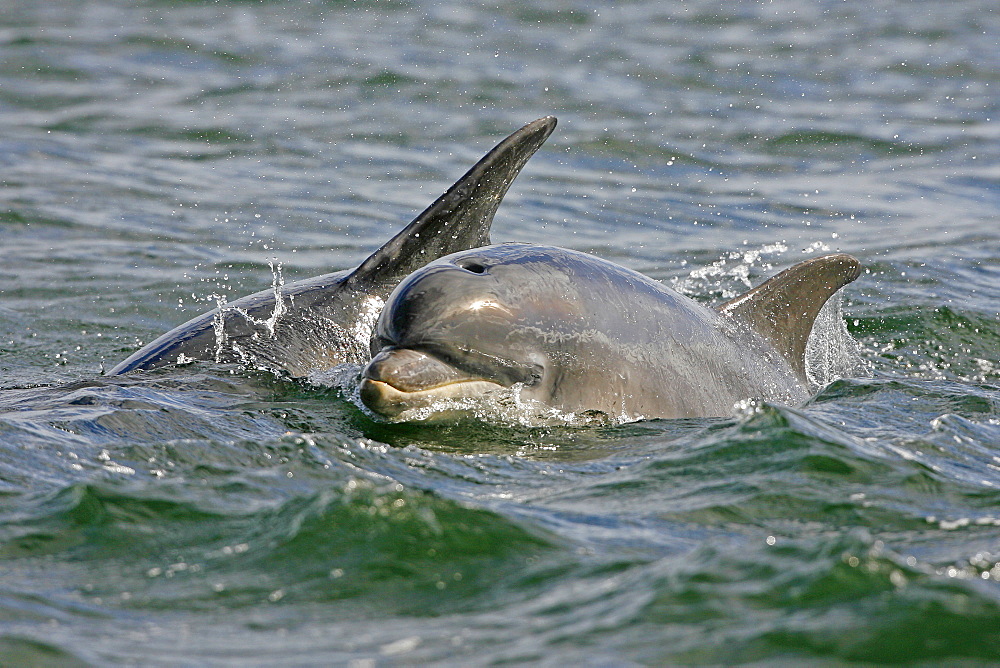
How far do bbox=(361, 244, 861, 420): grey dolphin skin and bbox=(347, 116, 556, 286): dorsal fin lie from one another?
1.26m

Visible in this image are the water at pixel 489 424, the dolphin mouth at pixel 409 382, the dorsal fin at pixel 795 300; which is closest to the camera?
the water at pixel 489 424

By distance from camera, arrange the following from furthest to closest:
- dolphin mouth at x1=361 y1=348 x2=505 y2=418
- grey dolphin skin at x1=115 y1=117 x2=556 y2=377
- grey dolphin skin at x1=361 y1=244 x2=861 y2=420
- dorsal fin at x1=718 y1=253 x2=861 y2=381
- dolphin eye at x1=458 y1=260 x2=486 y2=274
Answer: grey dolphin skin at x1=115 y1=117 x2=556 y2=377
dorsal fin at x1=718 y1=253 x2=861 y2=381
dolphin eye at x1=458 y1=260 x2=486 y2=274
grey dolphin skin at x1=361 y1=244 x2=861 y2=420
dolphin mouth at x1=361 y1=348 x2=505 y2=418

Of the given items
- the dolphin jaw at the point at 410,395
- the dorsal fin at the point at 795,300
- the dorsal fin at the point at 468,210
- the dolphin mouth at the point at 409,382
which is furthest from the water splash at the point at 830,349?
A: the dolphin mouth at the point at 409,382

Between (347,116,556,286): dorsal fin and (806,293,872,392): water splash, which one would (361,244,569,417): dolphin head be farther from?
(806,293,872,392): water splash

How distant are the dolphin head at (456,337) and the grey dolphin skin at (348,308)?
5.17 ft

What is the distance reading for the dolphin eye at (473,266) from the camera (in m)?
6.29

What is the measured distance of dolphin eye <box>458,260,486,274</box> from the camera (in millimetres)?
6293

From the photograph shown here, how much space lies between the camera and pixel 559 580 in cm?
434

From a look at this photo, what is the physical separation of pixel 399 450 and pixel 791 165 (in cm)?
1365

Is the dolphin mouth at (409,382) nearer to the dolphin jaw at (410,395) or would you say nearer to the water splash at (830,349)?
the dolphin jaw at (410,395)

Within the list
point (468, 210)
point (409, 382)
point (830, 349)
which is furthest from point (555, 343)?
point (830, 349)

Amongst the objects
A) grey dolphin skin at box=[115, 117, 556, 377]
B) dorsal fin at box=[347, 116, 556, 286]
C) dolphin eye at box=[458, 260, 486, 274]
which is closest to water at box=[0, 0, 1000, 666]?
grey dolphin skin at box=[115, 117, 556, 377]

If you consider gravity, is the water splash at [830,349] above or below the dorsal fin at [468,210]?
below

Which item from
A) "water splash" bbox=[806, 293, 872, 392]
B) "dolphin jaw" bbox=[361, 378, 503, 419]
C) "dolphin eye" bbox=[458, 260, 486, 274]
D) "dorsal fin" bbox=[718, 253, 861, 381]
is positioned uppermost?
"dolphin eye" bbox=[458, 260, 486, 274]
